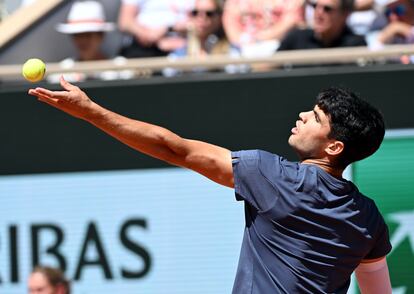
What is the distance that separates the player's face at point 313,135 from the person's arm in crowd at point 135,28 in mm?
3149

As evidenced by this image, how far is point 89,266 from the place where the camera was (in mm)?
6301

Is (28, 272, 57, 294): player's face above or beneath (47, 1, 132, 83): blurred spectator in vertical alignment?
beneath

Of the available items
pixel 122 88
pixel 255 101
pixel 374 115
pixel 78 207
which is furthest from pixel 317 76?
pixel 374 115

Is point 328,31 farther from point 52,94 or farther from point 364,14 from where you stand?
point 52,94

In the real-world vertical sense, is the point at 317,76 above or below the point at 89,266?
above

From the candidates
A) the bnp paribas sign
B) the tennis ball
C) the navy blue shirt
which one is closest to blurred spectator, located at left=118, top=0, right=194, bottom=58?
the bnp paribas sign

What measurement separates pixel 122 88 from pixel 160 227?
93cm

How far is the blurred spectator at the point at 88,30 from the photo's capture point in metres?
6.96

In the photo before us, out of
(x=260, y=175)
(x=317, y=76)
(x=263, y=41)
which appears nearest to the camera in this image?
(x=260, y=175)

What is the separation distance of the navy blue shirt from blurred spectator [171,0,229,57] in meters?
3.10

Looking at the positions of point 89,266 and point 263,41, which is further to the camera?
point 263,41

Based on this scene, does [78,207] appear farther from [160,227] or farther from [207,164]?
[207,164]

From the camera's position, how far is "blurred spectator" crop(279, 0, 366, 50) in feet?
20.9

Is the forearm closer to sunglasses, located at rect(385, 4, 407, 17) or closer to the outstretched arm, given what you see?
the outstretched arm
